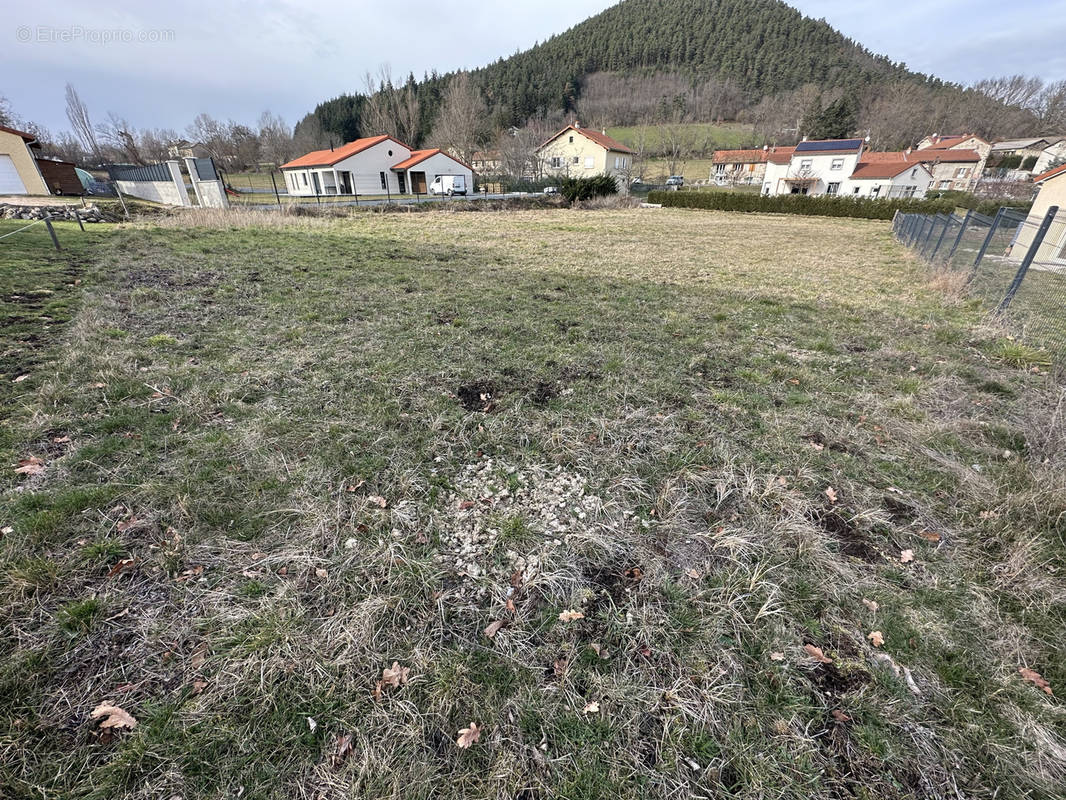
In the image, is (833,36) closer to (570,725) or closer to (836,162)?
(836,162)

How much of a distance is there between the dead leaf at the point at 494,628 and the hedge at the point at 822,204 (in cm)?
3697

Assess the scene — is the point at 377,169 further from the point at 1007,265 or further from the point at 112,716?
the point at 112,716

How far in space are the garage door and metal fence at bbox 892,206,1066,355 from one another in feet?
127

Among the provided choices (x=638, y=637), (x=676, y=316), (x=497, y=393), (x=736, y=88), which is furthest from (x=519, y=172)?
(x=736, y=88)

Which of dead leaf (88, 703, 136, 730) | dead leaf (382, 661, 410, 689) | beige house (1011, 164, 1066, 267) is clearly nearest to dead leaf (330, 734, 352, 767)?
dead leaf (382, 661, 410, 689)

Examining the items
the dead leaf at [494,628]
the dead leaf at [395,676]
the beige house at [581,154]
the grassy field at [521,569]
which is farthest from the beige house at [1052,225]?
the beige house at [581,154]

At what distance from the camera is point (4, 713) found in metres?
1.68

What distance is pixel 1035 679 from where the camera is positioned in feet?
6.50

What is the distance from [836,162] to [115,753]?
61.8 metres

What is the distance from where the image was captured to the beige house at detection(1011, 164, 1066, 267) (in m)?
12.1

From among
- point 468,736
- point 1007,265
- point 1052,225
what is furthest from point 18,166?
point 1052,225

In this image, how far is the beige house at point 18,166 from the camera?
21.8 metres

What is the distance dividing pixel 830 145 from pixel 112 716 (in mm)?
62530

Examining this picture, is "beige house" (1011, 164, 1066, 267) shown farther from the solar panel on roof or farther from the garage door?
the garage door
